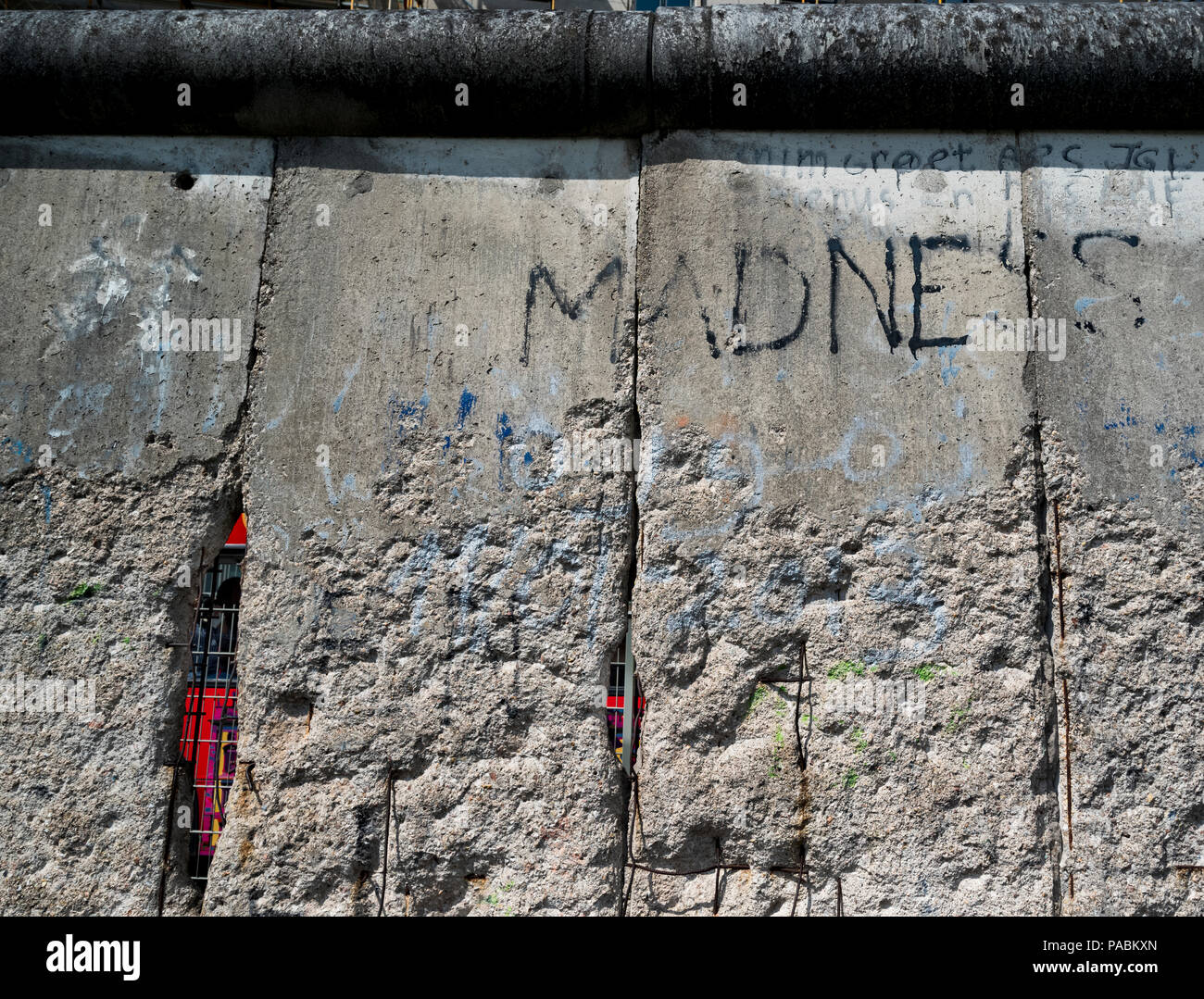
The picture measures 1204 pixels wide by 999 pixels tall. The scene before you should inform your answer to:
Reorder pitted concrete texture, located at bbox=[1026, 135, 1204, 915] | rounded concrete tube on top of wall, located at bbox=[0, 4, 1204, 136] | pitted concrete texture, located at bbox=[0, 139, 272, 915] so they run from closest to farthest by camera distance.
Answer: pitted concrete texture, located at bbox=[1026, 135, 1204, 915], pitted concrete texture, located at bbox=[0, 139, 272, 915], rounded concrete tube on top of wall, located at bbox=[0, 4, 1204, 136]

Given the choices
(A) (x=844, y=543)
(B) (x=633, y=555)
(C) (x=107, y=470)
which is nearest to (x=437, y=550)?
(B) (x=633, y=555)

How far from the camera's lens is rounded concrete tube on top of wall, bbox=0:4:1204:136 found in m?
2.77

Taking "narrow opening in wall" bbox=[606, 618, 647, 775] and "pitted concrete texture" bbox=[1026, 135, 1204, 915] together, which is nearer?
"pitted concrete texture" bbox=[1026, 135, 1204, 915]

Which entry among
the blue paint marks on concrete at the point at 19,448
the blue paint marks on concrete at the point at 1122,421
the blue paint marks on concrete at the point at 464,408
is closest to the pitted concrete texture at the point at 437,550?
the blue paint marks on concrete at the point at 464,408

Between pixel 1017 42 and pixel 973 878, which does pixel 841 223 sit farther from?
pixel 973 878

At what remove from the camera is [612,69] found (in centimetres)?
282

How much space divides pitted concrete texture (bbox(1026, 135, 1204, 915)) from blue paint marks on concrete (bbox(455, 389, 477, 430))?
1733mm

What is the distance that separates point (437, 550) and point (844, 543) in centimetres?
122

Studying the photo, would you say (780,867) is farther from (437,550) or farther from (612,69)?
(612,69)

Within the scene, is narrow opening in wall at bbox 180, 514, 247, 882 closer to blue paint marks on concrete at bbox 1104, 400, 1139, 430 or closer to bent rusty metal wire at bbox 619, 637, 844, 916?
bent rusty metal wire at bbox 619, 637, 844, 916

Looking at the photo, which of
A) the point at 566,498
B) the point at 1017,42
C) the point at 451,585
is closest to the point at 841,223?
the point at 1017,42

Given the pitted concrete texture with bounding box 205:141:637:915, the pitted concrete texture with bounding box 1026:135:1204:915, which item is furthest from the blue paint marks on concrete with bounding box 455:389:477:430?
the pitted concrete texture with bounding box 1026:135:1204:915

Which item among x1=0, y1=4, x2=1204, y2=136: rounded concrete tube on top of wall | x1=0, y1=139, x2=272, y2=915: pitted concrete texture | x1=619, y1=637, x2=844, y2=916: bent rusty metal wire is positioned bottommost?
x1=619, y1=637, x2=844, y2=916: bent rusty metal wire

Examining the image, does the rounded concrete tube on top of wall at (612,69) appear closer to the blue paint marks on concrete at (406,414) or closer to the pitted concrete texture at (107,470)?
the pitted concrete texture at (107,470)
